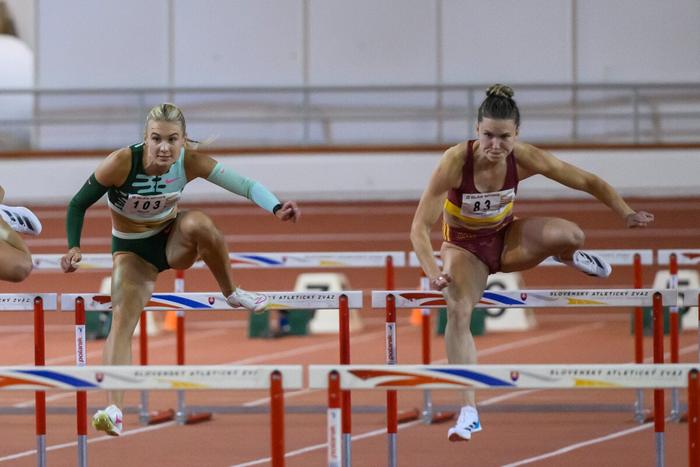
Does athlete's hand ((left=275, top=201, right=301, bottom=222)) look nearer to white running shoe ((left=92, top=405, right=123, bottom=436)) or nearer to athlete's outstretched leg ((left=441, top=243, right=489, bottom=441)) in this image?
athlete's outstretched leg ((left=441, top=243, right=489, bottom=441))

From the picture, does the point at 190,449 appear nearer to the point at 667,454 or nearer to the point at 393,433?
the point at 393,433

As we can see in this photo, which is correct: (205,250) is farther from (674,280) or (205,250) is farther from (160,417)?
(674,280)

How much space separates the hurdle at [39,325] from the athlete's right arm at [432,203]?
1824mm

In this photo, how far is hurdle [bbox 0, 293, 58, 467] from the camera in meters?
4.89

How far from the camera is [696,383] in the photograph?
3.31 m

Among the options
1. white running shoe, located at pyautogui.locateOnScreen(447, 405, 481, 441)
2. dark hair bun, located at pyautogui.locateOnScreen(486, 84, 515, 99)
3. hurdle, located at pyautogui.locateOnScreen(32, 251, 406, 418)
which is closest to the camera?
white running shoe, located at pyautogui.locateOnScreen(447, 405, 481, 441)

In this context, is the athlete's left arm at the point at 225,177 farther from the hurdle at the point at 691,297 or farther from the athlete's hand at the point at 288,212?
the hurdle at the point at 691,297

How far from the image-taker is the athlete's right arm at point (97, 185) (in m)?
4.85

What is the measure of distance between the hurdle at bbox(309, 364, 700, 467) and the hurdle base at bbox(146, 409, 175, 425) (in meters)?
4.05

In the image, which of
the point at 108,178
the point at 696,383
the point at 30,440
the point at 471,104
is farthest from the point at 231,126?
the point at 696,383

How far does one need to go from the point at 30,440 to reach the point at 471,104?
7.70 metres

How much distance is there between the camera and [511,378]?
3.32 m

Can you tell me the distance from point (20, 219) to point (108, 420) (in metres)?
1.31

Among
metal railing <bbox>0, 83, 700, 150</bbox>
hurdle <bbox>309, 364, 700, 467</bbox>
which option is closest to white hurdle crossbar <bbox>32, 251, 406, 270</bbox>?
hurdle <bbox>309, 364, 700, 467</bbox>
